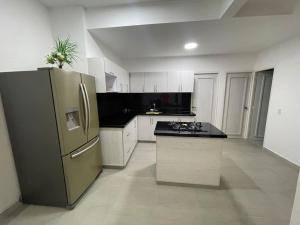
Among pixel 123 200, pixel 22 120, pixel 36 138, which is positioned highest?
pixel 22 120

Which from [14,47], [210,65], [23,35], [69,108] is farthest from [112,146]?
[210,65]

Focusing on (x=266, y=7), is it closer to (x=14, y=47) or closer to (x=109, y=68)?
(x=109, y=68)

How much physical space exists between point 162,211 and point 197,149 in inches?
38.8

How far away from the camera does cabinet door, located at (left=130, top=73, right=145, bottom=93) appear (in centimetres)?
434

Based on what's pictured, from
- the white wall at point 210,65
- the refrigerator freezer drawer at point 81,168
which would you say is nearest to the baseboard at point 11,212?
the refrigerator freezer drawer at point 81,168

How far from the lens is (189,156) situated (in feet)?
6.85

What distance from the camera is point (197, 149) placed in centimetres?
206

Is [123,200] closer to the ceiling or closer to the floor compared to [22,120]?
closer to the floor

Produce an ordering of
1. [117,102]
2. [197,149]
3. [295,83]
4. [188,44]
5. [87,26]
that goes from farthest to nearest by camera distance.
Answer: [117,102]
[188,44]
[295,83]
[87,26]
[197,149]

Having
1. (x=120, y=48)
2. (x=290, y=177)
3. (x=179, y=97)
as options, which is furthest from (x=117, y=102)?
(x=290, y=177)

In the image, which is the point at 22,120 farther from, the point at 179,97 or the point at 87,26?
the point at 179,97

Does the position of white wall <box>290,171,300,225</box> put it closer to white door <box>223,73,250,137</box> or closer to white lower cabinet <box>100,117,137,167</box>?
white lower cabinet <box>100,117,137,167</box>

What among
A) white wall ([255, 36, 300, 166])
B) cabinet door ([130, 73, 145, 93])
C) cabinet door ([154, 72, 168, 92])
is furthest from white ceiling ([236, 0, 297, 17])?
cabinet door ([130, 73, 145, 93])

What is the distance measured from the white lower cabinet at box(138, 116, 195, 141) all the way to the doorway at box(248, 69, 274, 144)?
2145mm
